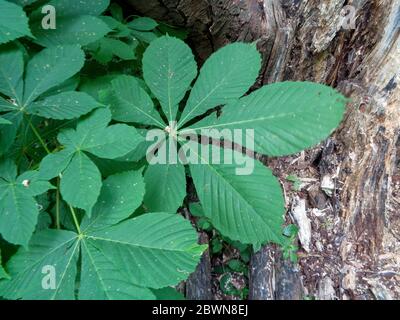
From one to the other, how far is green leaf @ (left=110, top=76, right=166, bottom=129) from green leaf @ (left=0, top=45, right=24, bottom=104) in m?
0.27

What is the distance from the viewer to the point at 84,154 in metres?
0.93

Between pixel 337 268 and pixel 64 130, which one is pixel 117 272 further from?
pixel 337 268

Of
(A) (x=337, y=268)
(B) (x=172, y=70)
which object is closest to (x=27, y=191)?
(B) (x=172, y=70)

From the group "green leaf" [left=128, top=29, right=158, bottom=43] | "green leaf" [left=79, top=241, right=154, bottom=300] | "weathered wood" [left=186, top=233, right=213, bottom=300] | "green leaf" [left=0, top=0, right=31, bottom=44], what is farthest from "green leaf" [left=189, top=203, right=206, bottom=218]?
"green leaf" [left=0, top=0, right=31, bottom=44]

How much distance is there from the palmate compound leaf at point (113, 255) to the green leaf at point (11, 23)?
1.63ft

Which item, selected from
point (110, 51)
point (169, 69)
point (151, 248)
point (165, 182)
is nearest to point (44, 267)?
point (151, 248)

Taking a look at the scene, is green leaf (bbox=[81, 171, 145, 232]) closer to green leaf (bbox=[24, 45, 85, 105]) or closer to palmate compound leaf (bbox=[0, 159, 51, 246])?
palmate compound leaf (bbox=[0, 159, 51, 246])

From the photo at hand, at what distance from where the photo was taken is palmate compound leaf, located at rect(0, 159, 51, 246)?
83cm

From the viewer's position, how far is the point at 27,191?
0.88 meters

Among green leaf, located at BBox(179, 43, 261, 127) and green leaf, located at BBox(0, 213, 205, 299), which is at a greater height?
green leaf, located at BBox(179, 43, 261, 127)

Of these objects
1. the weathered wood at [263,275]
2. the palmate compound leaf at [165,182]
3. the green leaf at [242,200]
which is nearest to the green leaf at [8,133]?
the palmate compound leaf at [165,182]

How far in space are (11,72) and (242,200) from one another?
30.1 inches

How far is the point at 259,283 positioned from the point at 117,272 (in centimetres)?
117

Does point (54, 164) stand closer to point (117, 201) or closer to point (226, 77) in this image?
point (117, 201)
